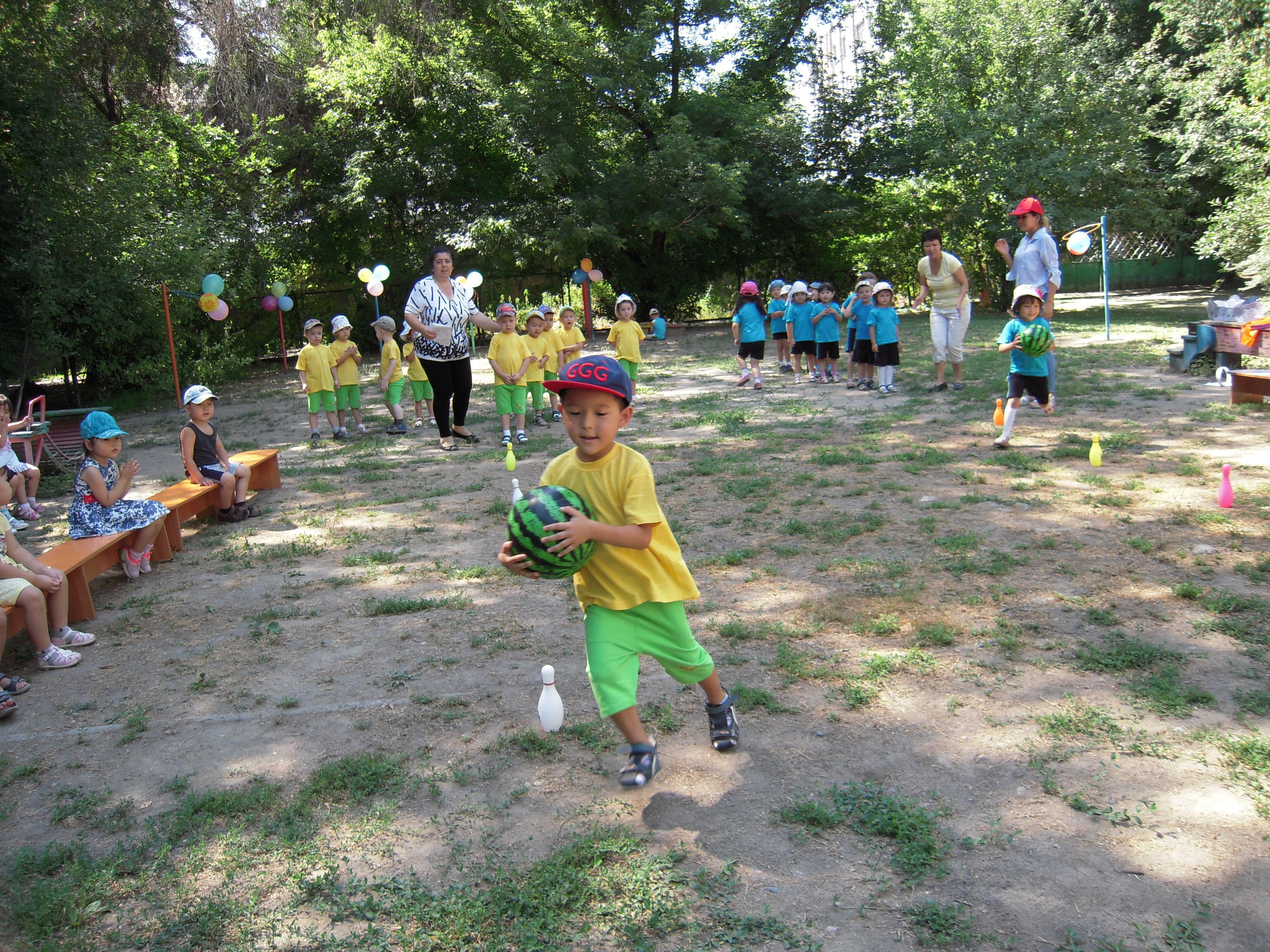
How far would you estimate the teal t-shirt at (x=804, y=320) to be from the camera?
14.7m

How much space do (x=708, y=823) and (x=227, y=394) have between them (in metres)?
17.2

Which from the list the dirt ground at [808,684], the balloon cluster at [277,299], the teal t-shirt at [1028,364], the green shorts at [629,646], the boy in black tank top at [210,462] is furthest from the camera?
the balloon cluster at [277,299]

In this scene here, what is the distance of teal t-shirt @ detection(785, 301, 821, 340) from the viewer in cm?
1470

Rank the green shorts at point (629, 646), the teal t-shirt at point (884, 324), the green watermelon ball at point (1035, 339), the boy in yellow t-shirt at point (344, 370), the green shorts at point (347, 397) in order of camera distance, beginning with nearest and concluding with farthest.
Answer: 1. the green shorts at point (629, 646)
2. the green watermelon ball at point (1035, 339)
3. the boy in yellow t-shirt at point (344, 370)
4. the green shorts at point (347, 397)
5. the teal t-shirt at point (884, 324)

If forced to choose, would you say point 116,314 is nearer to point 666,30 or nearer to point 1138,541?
point 1138,541

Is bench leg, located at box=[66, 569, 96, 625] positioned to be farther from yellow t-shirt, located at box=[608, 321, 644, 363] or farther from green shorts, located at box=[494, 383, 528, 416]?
yellow t-shirt, located at box=[608, 321, 644, 363]

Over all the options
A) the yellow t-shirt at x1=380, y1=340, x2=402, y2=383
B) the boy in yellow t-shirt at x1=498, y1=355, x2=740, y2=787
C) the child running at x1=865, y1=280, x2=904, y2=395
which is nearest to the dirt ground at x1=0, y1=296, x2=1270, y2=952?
the boy in yellow t-shirt at x1=498, y1=355, x2=740, y2=787

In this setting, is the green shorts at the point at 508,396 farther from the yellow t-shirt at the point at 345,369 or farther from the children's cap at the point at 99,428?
the children's cap at the point at 99,428

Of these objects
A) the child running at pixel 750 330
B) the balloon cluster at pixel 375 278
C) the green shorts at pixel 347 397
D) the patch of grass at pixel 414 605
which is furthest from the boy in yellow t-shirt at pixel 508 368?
the balloon cluster at pixel 375 278

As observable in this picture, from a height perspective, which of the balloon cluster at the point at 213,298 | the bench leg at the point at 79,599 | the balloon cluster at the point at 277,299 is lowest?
the bench leg at the point at 79,599

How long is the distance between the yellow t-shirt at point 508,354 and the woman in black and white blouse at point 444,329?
0.31 m

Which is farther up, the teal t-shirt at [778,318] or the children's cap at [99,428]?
the teal t-shirt at [778,318]

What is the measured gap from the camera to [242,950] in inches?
111

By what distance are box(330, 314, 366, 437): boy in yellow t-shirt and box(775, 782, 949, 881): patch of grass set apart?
9783 millimetres
